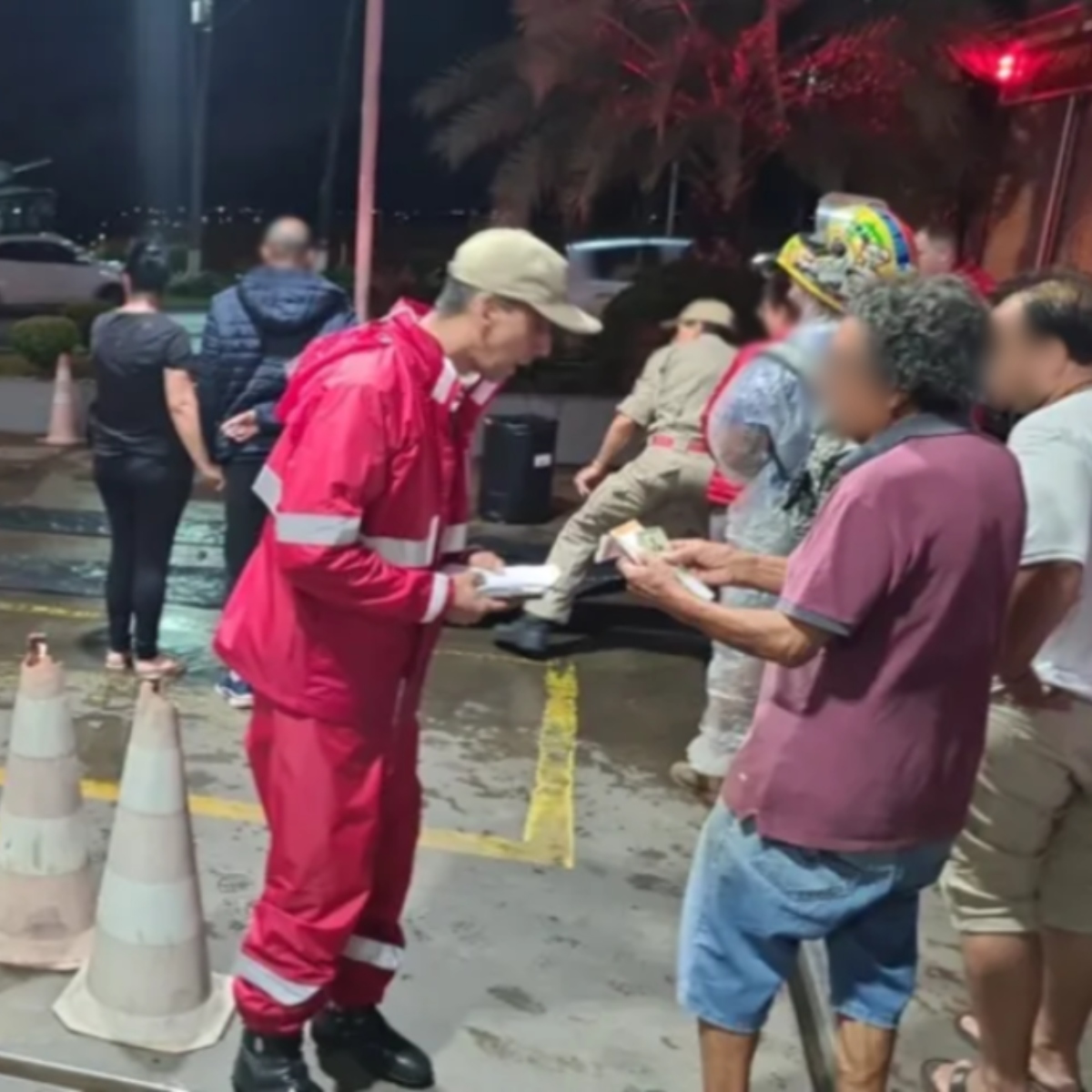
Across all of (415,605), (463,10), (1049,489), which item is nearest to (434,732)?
(415,605)

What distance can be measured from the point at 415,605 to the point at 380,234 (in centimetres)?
1158

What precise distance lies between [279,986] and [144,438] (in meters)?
2.71

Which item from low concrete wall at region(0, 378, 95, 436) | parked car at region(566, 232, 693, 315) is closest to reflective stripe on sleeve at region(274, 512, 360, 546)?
parked car at region(566, 232, 693, 315)

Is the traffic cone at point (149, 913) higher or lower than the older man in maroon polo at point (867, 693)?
lower

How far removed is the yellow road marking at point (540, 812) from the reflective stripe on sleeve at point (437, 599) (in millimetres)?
1572

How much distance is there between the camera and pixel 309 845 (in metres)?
2.42

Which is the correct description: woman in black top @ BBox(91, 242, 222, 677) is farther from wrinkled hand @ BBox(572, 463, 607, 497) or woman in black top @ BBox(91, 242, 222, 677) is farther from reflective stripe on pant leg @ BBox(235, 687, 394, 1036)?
reflective stripe on pant leg @ BBox(235, 687, 394, 1036)

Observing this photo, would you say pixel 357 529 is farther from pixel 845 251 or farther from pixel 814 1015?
pixel 814 1015

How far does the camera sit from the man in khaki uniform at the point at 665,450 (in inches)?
201

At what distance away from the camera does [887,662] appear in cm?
207

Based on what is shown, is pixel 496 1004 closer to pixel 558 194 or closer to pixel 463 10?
pixel 558 194

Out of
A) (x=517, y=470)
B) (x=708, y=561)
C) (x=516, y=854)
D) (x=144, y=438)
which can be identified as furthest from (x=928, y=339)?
(x=517, y=470)

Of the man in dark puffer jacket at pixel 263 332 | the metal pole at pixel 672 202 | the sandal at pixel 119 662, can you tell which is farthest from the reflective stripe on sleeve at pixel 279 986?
the metal pole at pixel 672 202

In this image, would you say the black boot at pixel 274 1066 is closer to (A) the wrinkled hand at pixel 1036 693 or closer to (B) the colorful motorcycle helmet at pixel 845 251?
(A) the wrinkled hand at pixel 1036 693
